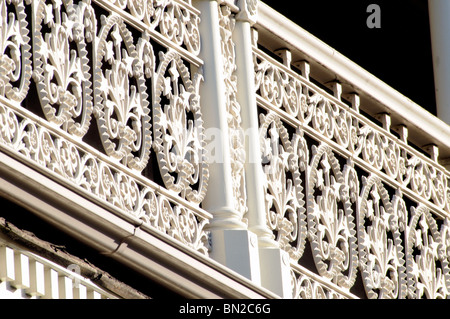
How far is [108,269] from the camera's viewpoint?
633 cm

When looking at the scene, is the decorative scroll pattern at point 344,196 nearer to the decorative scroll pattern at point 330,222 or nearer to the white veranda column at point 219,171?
the decorative scroll pattern at point 330,222

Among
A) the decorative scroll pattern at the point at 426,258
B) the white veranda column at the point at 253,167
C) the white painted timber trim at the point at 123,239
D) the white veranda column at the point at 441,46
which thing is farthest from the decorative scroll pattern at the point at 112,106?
the white veranda column at the point at 441,46

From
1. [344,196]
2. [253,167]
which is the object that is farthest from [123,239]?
[344,196]

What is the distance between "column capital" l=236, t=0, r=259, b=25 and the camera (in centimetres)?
750

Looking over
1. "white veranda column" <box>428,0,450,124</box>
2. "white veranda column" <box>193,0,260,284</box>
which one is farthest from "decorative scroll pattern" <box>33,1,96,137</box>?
"white veranda column" <box>428,0,450,124</box>

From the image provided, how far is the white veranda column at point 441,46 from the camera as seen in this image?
10.1m

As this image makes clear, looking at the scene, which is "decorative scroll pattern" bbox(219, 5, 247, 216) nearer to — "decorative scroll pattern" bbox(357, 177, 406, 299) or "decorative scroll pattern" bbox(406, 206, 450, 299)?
"decorative scroll pattern" bbox(357, 177, 406, 299)

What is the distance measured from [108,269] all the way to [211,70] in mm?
1351

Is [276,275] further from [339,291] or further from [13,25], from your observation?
[13,25]

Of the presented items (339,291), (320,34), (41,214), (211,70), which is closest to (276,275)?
(339,291)

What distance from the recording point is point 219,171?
7.01 meters

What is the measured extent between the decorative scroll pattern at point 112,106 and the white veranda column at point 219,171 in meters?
0.06

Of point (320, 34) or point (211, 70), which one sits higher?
point (320, 34)

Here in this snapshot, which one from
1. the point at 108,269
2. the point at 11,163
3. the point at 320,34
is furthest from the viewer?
the point at 320,34
